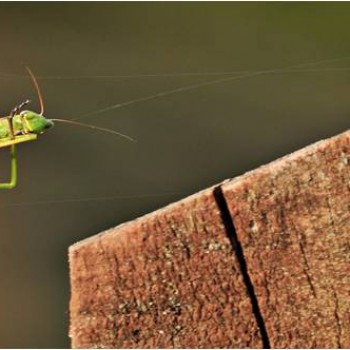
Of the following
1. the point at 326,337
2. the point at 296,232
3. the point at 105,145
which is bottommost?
the point at 326,337

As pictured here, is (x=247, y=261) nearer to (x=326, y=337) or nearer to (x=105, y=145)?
(x=326, y=337)

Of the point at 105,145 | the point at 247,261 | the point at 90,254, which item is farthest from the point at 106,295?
the point at 105,145
